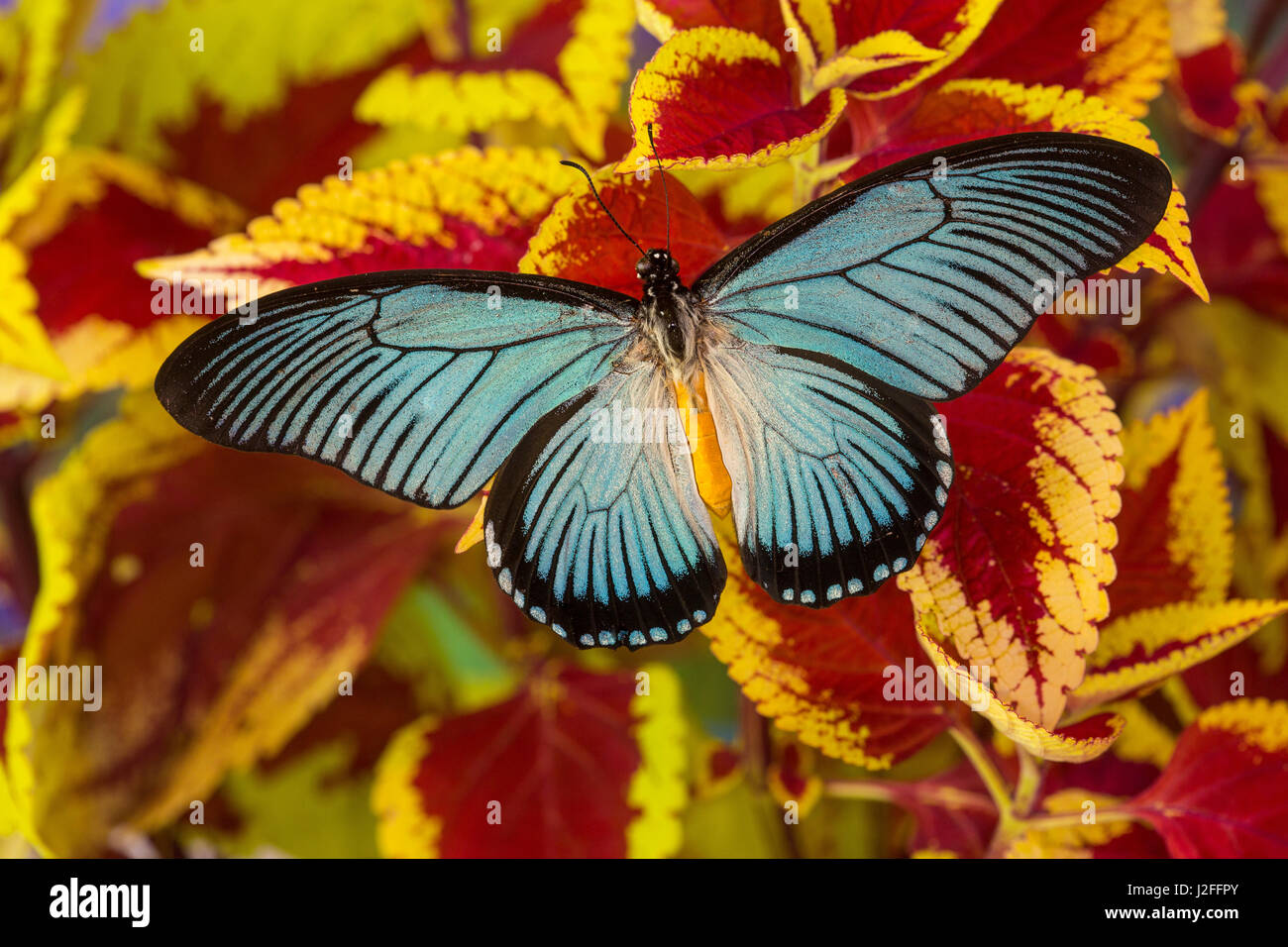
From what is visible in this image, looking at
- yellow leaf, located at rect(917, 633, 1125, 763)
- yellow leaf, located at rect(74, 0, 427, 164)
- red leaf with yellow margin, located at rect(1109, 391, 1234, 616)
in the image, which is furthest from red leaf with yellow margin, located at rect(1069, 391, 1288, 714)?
yellow leaf, located at rect(74, 0, 427, 164)

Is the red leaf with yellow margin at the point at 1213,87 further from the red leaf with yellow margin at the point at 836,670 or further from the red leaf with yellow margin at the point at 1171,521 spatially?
the red leaf with yellow margin at the point at 836,670

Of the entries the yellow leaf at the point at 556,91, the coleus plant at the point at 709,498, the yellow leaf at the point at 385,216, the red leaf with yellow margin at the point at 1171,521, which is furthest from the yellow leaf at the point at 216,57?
the red leaf with yellow margin at the point at 1171,521

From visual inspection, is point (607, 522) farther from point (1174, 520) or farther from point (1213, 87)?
point (1213, 87)

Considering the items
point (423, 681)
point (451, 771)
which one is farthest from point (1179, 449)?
point (423, 681)

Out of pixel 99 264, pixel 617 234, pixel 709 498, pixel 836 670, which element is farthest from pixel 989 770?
pixel 99 264

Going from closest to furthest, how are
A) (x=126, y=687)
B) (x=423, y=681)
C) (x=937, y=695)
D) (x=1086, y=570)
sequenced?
1. (x=1086, y=570)
2. (x=937, y=695)
3. (x=126, y=687)
4. (x=423, y=681)
